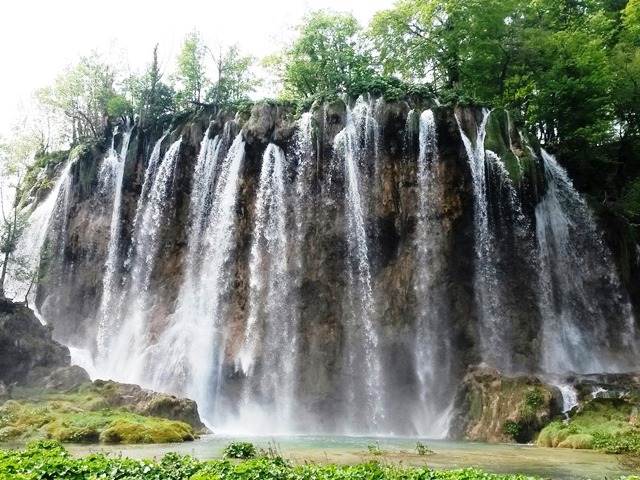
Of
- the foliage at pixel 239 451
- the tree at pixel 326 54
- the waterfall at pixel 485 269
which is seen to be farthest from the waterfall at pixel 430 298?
the foliage at pixel 239 451

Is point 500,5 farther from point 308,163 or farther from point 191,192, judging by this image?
point 191,192

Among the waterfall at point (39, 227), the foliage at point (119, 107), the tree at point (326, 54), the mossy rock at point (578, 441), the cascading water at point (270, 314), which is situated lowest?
the mossy rock at point (578, 441)

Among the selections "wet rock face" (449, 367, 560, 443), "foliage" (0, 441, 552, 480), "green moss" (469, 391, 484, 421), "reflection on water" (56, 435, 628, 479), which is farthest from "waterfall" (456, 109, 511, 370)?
"foliage" (0, 441, 552, 480)

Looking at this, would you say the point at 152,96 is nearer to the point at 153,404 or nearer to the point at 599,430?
the point at 153,404

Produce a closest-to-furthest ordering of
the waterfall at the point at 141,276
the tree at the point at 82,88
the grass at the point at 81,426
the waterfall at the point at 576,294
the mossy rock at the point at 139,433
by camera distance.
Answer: the mossy rock at the point at 139,433 < the grass at the point at 81,426 < the waterfall at the point at 576,294 < the waterfall at the point at 141,276 < the tree at the point at 82,88

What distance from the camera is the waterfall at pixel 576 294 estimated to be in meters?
25.4

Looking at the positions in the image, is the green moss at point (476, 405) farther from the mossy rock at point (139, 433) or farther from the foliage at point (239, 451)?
the foliage at point (239, 451)

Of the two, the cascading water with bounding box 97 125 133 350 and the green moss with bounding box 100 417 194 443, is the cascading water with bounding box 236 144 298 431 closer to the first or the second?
the green moss with bounding box 100 417 194 443

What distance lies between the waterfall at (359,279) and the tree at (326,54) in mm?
7569

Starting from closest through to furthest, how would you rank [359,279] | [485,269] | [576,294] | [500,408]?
[500,408]
[485,269]
[359,279]
[576,294]

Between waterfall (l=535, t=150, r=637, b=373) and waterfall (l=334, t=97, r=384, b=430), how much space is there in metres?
7.66

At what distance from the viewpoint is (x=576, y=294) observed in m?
27.1

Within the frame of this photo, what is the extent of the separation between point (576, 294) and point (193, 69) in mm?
30410

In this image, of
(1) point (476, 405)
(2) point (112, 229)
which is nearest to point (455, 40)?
(1) point (476, 405)
